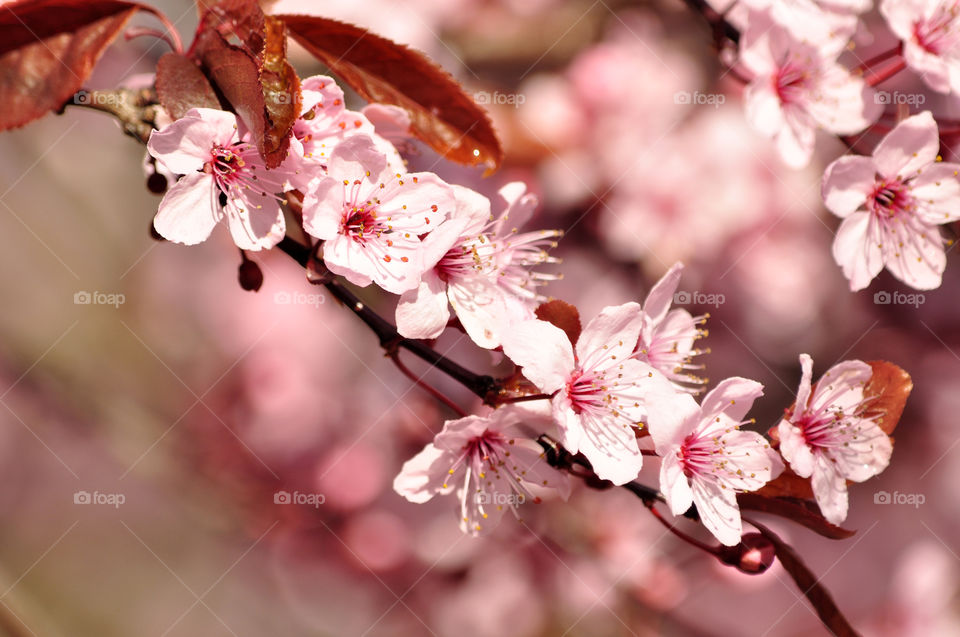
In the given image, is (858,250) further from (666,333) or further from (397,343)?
(397,343)

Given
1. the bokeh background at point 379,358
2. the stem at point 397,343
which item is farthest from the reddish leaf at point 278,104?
the bokeh background at point 379,358

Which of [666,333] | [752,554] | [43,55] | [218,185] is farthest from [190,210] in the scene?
[752,554]

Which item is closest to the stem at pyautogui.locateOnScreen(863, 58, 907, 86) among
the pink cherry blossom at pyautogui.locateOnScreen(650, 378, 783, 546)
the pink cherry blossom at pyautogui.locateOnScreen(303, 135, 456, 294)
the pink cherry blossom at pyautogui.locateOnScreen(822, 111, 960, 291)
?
the pink cherry blossom at pyautogui.locateOnScreen(822, 111, 960, 291)

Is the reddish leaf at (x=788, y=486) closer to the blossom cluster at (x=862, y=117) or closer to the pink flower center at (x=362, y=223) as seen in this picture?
the blossom cluster at (x=862, y=117)

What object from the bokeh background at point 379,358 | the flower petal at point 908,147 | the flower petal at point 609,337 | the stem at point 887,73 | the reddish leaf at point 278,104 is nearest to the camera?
the reddish leaf at point 278,104

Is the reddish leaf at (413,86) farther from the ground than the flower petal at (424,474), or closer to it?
farther from the ground
